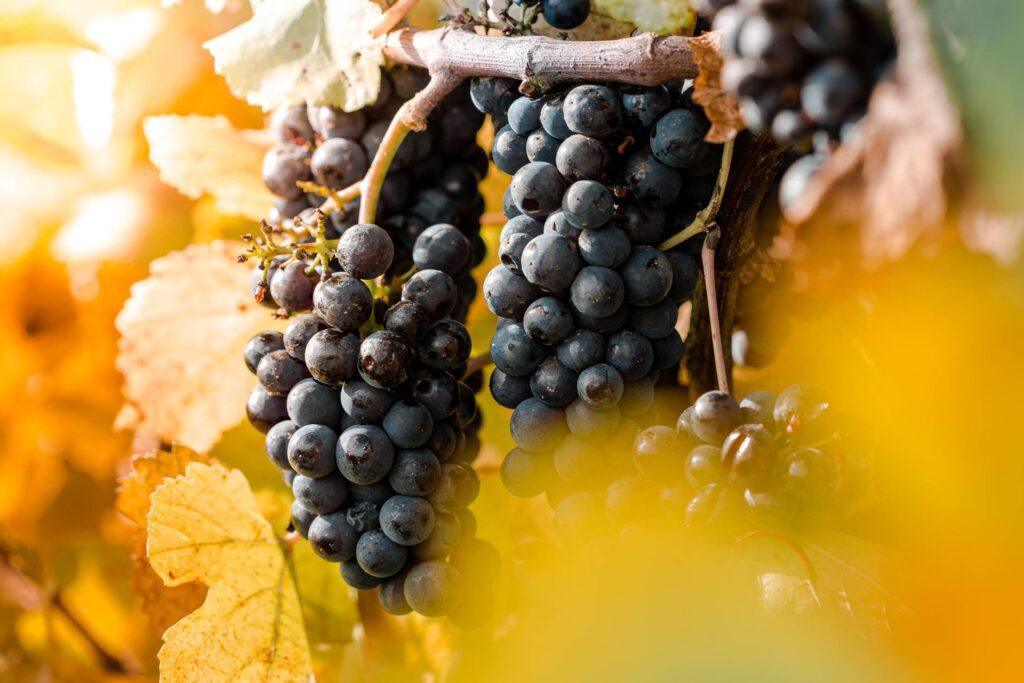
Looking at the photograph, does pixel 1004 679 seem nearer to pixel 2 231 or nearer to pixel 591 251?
pixel 591 251

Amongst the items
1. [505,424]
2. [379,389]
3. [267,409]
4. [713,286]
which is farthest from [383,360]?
[505,424]

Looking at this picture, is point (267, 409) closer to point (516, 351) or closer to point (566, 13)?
point (516, 351)

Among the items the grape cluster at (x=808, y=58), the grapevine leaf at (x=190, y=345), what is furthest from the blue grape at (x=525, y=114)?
the grapevine leaf at (x=190, y=345)

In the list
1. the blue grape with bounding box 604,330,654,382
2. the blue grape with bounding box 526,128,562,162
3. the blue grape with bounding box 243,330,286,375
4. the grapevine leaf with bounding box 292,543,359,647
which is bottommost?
the grapevine leaf with bounding box 292,543,359,647

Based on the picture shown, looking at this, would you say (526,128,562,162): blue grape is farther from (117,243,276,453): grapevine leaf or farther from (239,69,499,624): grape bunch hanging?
(117,243,276,453): grapevine leaf

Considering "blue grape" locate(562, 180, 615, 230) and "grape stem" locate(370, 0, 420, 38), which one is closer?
"blue grape" locate(562, 180, 615, 230)

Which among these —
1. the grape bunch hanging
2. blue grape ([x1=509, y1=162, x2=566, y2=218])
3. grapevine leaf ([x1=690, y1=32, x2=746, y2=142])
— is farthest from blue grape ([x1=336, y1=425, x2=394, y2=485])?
grapevine leaf ([x1=690, y1=32, x2=746, y2=142])

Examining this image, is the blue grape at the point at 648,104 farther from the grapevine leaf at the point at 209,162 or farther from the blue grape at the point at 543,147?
the grapevine leaf at the point at 209,162

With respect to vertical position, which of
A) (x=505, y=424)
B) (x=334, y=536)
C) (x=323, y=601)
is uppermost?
(x=334, y=536)

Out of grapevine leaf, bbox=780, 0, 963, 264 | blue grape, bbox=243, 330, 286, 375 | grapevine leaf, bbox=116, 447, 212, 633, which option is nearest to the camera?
grapevine leaf, bbox=780, 0, 963, 264
